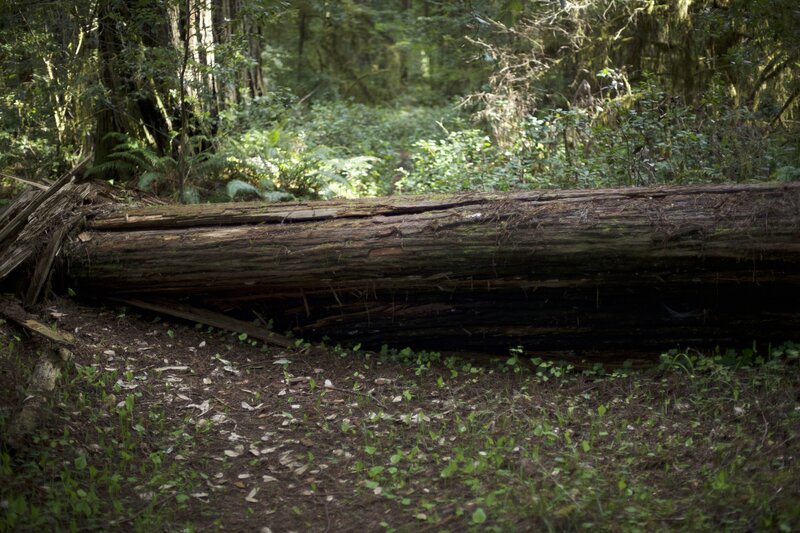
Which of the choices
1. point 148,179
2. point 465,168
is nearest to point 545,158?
point 465,168

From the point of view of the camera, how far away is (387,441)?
475cm

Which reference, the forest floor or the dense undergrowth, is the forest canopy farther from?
the forest floor

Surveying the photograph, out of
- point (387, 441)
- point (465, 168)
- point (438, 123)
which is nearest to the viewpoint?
point (387, 441)

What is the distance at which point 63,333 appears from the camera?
5.94 m

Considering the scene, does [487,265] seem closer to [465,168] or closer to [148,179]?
[465,168]

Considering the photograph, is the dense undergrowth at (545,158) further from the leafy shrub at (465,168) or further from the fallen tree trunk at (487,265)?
the fallen tree trunk at (487,265)

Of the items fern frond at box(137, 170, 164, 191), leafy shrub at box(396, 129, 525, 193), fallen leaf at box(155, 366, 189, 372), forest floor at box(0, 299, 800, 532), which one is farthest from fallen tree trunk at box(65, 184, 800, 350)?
leafy shrub at box(396, 129, 525, 193)

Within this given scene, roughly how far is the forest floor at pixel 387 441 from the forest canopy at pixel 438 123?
3547 mm

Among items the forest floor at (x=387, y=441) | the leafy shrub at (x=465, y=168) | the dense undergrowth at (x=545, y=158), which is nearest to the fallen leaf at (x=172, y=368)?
the forest floor at (x=387, y=441)

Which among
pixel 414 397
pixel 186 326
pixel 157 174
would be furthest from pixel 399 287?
pixel 157 174

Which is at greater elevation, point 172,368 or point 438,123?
point 438,123

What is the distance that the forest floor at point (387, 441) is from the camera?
378cm

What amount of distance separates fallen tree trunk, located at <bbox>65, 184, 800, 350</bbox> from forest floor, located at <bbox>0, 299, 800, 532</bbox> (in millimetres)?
348

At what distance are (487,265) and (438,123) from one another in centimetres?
499
